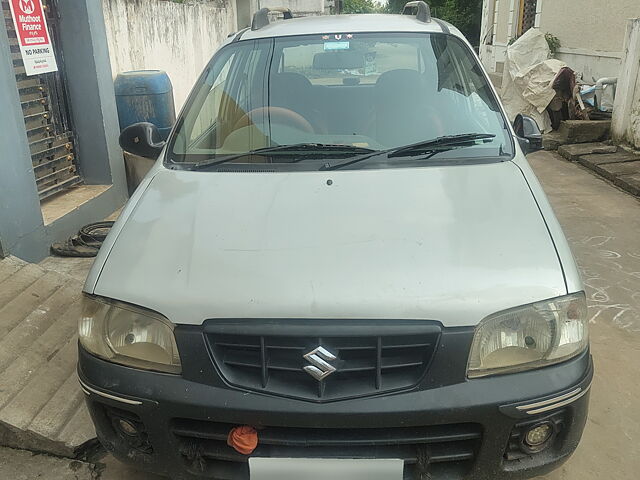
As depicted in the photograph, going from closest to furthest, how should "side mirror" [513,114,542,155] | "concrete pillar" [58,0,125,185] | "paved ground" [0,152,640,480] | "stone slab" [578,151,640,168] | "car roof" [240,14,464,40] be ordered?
"paved ground" [0,152,640,480], "side mirror" [513,114,542,155], "car roof" [240,14,464,40], "concrete pillar" [58,0,125,185], "stone slab" [578,151,640,168]

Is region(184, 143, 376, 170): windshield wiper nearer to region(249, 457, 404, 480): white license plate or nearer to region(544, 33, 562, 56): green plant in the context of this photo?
region(249, 457, 404, 480): white license plate

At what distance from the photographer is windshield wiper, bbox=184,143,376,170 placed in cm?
259

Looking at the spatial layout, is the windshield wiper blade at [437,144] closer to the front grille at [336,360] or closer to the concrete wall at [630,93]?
the front grille at [336,360]

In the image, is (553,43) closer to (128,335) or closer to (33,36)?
(33,36)

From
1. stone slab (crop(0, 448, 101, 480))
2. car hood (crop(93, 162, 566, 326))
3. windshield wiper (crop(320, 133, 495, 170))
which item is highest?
windshield wiper (crop(320, 133, 495, 170))

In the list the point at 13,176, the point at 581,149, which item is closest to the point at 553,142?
the point at 581,149

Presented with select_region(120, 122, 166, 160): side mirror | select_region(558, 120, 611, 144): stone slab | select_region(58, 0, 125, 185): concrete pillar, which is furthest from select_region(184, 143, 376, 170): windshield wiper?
select_region(558, 120, 611, 144): stone slab

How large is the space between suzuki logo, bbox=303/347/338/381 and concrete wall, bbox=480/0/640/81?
884cm

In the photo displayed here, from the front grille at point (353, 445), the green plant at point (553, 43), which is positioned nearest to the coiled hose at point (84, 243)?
the front grille at point (353, 445)

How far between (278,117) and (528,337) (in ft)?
5.31

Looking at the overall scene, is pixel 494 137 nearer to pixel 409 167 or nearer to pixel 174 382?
pixel 409 167

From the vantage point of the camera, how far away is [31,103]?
4586mm

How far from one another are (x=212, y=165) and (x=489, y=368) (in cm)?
148

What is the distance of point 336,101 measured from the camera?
2904 mm
